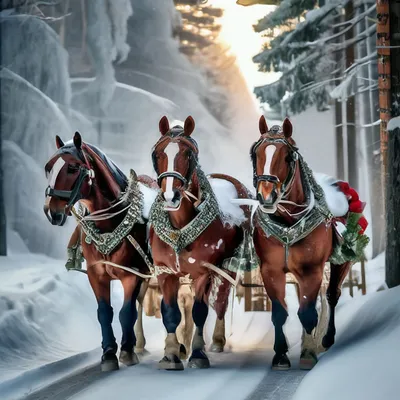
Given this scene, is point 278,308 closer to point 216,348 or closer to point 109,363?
point 109,363

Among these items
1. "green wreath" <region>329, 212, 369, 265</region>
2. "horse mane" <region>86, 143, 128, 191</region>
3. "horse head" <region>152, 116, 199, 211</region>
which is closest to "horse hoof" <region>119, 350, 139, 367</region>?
"horse mane" <region>86, 143, 128, 191</region>

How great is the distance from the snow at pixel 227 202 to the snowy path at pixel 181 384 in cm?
115

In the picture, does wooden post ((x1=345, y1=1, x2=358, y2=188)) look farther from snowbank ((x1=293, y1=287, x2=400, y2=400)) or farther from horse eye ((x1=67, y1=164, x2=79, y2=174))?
horse eye ((x1=67, y1=164, x2=79, y2=174))

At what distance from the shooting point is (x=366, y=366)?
4.74 meters

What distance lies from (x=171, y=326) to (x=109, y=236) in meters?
0.85

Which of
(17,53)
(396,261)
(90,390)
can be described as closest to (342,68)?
(17,53)

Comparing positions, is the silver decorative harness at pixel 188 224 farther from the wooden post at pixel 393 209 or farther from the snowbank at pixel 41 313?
the snowbank at pixel 41 313

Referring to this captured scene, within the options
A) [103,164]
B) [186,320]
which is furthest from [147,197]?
[186,320]

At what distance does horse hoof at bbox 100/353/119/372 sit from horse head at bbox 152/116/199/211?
54.7 inches

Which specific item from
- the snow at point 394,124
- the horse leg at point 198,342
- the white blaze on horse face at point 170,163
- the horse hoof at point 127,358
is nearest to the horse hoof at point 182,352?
the horse hoof at point 127,358

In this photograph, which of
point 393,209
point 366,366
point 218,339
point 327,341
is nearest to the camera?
point 366,366

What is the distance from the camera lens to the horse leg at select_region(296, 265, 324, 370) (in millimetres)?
6129

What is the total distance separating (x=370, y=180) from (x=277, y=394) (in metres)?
8.10

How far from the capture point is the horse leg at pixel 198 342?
Result: 20.8 feet
